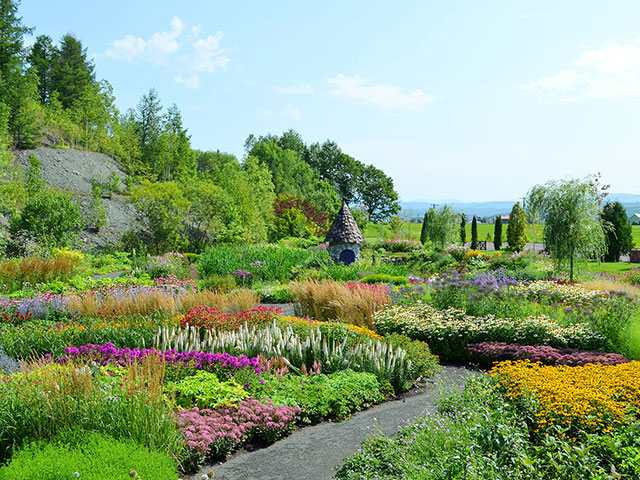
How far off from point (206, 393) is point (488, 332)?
4861mm

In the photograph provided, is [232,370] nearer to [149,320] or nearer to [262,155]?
[149,320]

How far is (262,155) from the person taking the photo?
45906mm

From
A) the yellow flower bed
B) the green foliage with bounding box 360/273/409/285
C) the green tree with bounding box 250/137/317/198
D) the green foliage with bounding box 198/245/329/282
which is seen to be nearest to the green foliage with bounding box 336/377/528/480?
the yellow flower bed

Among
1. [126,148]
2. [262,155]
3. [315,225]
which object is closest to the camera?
[315,225]

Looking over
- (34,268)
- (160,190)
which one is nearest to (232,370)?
(34,268)

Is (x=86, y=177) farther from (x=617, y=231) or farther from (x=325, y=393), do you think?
(x=617, y=231)

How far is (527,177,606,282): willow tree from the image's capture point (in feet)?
49.3

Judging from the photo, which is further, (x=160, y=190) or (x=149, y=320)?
(x=160, y=190)

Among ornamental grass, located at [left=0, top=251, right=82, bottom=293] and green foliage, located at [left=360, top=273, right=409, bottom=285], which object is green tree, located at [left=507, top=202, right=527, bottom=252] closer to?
green foliage, located at [left=360, top=273, right=409, bottom=285]

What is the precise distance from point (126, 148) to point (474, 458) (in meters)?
37.4

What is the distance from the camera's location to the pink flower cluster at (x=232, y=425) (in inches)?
171

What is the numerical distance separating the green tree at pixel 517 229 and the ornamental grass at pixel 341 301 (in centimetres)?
2321

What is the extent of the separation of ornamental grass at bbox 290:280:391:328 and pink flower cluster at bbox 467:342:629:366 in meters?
2.17

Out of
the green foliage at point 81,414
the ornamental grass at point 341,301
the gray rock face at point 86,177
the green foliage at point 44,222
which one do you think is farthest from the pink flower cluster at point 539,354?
the gray rock face at point 86,177
